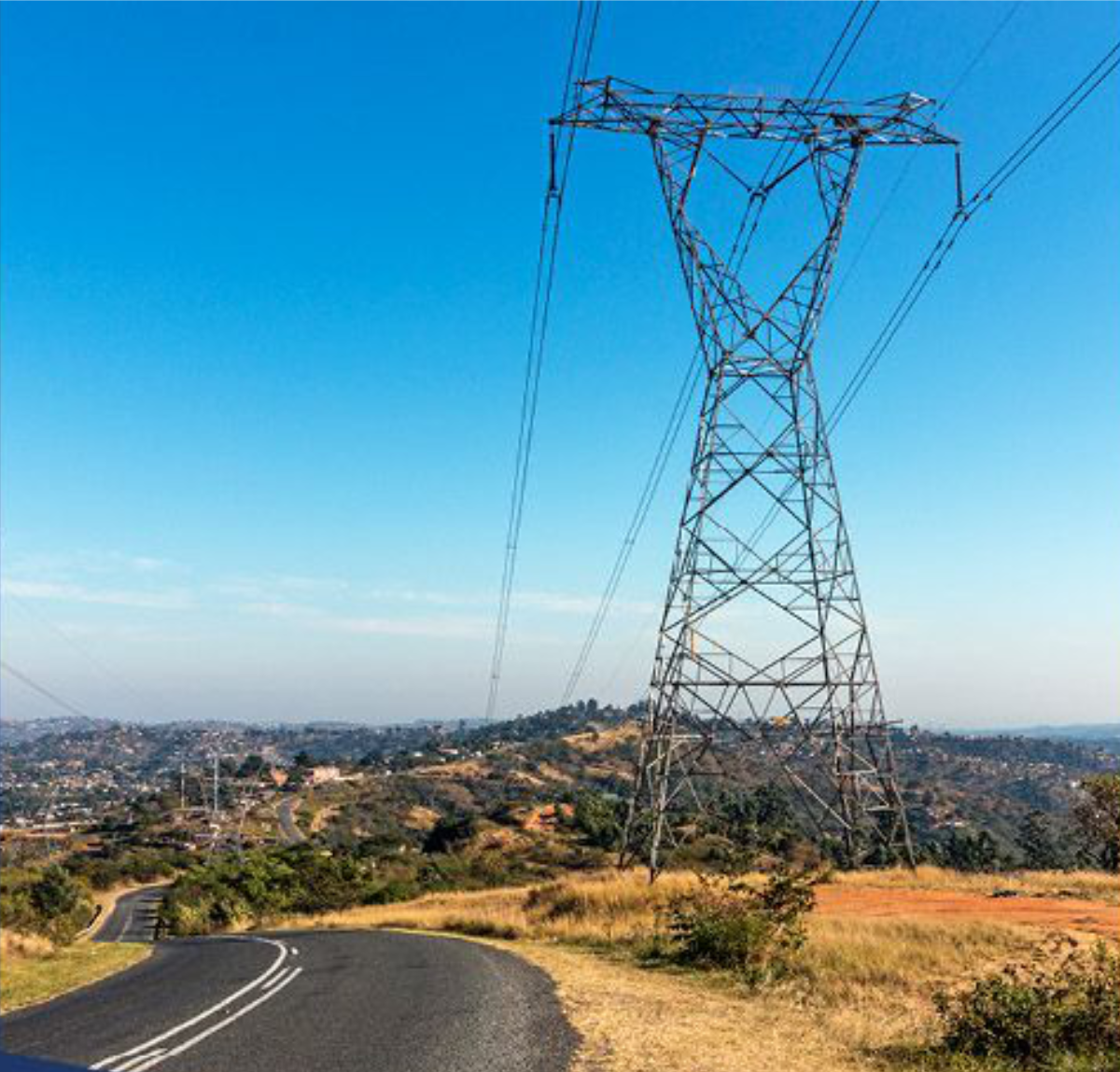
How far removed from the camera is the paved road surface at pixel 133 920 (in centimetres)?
5325

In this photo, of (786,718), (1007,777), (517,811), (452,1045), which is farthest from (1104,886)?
(1007,777)

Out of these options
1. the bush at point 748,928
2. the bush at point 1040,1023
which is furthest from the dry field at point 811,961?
the bush at point 1040,1023

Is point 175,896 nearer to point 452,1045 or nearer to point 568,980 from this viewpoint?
point 568,980

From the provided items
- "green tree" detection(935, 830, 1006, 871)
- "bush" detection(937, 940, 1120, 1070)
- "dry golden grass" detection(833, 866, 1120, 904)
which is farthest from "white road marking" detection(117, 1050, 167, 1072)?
"green tree" detection(935, 830, 1006, 871)

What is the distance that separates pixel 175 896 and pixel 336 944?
132 feet

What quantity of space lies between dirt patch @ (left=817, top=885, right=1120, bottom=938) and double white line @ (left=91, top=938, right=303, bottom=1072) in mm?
12065

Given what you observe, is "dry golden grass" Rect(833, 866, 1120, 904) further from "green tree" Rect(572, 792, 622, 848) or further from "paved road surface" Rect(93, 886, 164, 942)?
"green tree" Rect(572, 792, 622, 848)

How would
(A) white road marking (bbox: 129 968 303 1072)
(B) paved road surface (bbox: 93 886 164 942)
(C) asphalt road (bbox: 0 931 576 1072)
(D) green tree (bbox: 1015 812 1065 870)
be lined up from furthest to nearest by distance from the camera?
1. (D) green tree (bbox: 1015 812 1065 870)
2. (B) paved road surface (bbox: 93 886 164 942)
3. (C) asphalt road (bbox: 0 931 576 1072)
4. (A) white road marking (bbox: 129 968 303 1072)

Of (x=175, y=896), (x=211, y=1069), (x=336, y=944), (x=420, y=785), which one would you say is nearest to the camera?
(x=211, y=1069)

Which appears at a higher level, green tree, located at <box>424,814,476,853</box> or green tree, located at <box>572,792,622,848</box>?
green tree, located at <box>572,792,622,848</box>

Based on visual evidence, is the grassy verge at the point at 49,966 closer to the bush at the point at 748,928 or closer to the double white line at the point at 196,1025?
the double white line at the point at 196,1025

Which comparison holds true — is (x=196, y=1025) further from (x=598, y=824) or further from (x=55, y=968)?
(x=598, y=824)

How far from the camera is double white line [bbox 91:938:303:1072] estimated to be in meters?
9.79

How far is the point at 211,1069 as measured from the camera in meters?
9.55
